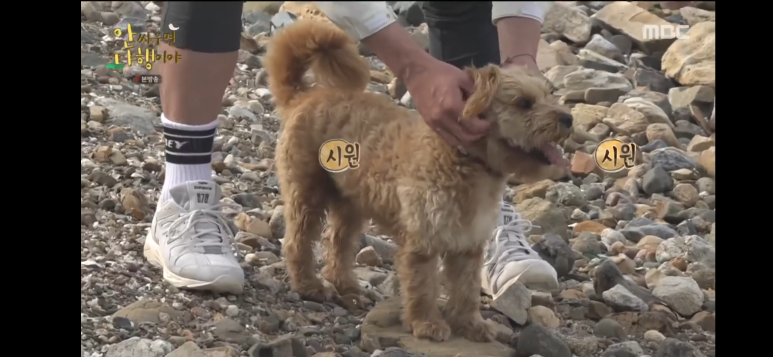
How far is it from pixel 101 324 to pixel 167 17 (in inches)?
26.6

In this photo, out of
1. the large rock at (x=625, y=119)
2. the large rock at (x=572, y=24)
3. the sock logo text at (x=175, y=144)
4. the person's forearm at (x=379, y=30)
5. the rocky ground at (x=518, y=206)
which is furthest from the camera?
the large rock at (x=572, y=24)

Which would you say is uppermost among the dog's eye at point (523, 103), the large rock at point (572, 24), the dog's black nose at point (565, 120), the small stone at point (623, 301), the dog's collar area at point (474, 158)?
the large rock at point (572, 24)

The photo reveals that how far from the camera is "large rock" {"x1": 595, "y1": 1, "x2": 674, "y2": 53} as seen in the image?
3135 mm

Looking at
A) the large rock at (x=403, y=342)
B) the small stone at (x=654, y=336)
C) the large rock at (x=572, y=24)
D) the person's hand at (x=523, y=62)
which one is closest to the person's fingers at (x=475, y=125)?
the person's hand at (x=523, y=62)

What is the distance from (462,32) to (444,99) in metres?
0.53

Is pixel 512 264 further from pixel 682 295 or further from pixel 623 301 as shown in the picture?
pixel 682 295

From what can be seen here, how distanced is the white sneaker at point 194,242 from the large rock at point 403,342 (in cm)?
35

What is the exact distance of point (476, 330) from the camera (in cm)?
231

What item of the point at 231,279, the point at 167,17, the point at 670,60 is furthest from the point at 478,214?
the point at 670,60

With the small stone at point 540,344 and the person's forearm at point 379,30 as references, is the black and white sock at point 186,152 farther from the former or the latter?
the small stone at point 540,344

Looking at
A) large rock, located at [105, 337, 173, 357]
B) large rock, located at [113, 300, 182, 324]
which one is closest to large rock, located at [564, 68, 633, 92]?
large rock, located at [113, 300, 182, 324]

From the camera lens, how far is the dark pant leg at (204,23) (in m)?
2.04

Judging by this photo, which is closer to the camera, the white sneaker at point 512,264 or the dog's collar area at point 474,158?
the dog's collar area at point 474,158

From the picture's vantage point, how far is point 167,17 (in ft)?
6.88
